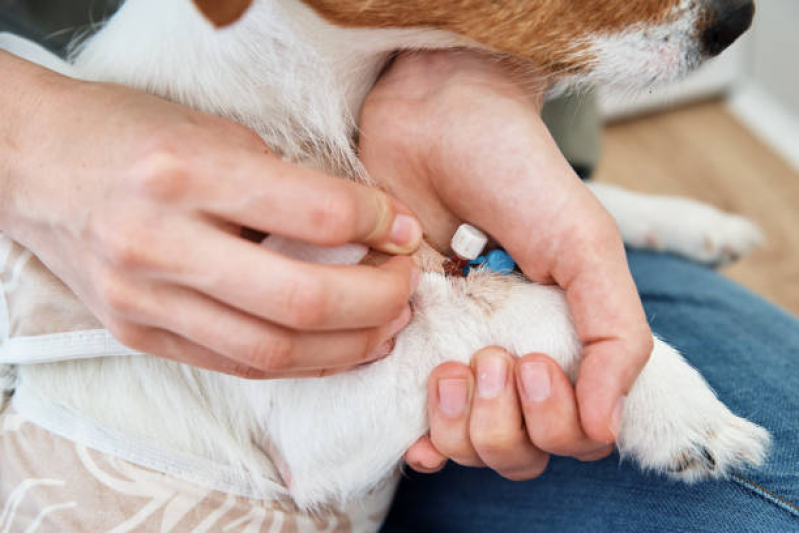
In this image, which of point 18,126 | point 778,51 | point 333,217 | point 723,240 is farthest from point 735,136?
point 18,126

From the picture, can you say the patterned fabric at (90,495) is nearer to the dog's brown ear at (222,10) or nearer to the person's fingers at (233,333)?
the person's fingers at (233,333)

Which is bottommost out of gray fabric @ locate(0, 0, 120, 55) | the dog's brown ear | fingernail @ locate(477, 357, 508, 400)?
fingernail @ locate(477, 357, 508, 400)

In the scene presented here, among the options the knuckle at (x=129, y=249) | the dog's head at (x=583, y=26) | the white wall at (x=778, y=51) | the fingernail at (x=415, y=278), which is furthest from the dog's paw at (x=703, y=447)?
the white wall at (x=778, y=51)

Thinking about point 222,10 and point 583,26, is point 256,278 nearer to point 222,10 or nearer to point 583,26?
point 222,10

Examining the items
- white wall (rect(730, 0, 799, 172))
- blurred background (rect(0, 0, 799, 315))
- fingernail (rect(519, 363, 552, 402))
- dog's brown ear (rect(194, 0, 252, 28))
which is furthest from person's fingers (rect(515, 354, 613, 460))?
white wall (rect(730, 0, 799, 172))

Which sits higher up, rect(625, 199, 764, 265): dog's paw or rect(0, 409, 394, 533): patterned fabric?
rect(0, 409, 394, 533): patterned fabric

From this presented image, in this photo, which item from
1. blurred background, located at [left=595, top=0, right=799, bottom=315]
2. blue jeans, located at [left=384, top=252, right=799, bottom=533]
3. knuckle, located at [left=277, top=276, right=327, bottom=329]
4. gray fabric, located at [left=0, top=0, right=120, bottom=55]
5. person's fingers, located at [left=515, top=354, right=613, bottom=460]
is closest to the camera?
knuckle, located at [left=277, top=276, right=327, bottom=329]

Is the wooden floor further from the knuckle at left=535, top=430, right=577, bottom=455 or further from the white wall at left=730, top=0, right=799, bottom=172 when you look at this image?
the knuckle at left=535, top=430, right=577, bottom=455

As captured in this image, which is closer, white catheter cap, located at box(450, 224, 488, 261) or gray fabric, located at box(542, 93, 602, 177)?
white catheter cap, located at box(450, 224, 488, 261)

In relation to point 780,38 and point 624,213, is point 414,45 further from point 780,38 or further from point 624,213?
point 780,38
